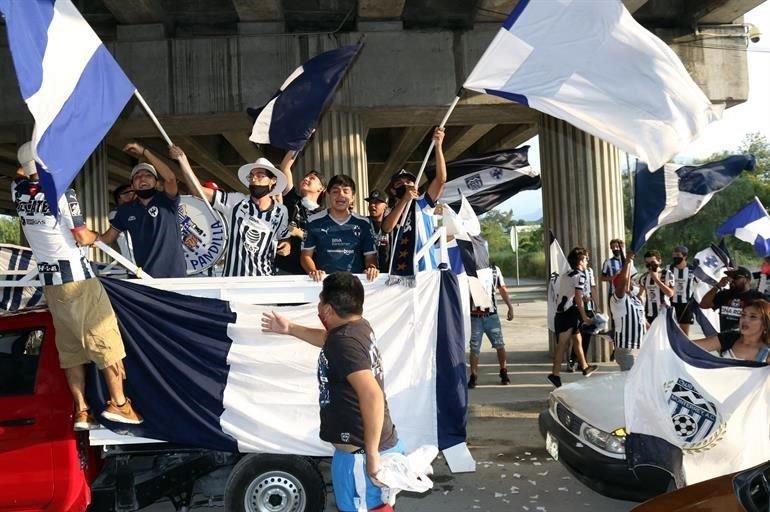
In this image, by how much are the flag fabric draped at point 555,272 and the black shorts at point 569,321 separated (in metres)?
0.30

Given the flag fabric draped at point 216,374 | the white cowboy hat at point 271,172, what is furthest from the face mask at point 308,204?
the flag fabric draped at point 216,374

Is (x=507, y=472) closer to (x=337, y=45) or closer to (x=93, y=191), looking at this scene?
(x=337, y=45)

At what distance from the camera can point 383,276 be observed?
17.6ft

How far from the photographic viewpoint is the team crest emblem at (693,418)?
4.56 meters

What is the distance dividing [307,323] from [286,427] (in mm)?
720

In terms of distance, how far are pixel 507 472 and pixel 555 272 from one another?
556cm

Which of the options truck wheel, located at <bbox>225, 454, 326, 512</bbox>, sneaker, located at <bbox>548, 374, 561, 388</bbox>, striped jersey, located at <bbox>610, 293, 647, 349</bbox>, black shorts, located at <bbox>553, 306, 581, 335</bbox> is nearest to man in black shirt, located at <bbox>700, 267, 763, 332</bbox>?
striped jersey, located at <bbox>610, 293, 647, 349</bbox>

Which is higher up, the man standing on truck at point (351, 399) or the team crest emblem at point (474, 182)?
the team crest emblem at point (474, 182)

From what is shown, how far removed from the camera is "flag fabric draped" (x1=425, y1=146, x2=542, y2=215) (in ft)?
33.5

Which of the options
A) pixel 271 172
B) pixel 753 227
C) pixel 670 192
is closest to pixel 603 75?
pixel 670 192

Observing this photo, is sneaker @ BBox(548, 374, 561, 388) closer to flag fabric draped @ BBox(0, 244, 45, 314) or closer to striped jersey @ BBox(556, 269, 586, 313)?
striped jersey @ BBox(556, 269, 586, 313)

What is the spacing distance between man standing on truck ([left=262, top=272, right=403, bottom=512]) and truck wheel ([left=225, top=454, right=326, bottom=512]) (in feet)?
5.04

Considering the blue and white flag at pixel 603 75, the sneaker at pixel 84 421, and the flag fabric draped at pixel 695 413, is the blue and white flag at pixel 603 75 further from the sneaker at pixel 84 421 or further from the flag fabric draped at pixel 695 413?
the sneaker at pixel 84 421

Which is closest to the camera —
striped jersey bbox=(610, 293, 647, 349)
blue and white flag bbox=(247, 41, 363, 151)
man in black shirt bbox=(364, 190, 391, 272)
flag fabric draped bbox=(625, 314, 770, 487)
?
flag fabric draped bbox=(625, 314, 770, 487)
